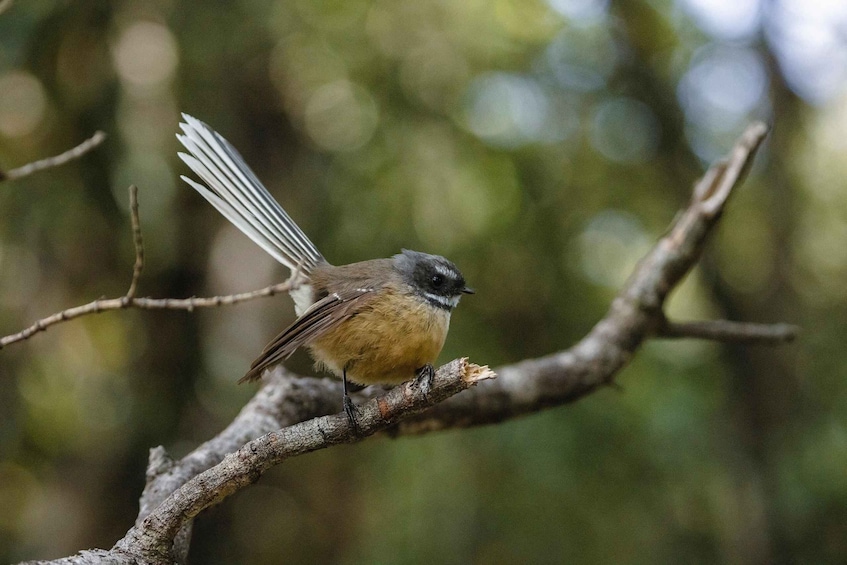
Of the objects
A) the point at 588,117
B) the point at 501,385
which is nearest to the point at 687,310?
the point at 588,117

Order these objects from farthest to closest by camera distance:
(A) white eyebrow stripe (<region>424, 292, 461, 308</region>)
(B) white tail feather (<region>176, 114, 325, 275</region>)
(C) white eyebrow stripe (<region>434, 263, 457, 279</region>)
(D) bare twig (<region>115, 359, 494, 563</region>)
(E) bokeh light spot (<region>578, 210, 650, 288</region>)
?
(E) bokeh light spot (<region>578, 210, 650, 288</region>), (C) white eyebrow stripe (<region>434, 263, 457, 279</region>), (A) white eyebrow stripe (<region>424, 292, 461, 308</region>), (B) white tail feather (<region>176, 114, 325, 275</region>), (D) bare twig (<region>115, 359, 494, 563</region>)

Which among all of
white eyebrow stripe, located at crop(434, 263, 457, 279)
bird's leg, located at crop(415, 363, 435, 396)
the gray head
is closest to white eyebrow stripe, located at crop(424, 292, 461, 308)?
the gray head

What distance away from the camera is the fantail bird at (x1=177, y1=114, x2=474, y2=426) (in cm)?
302

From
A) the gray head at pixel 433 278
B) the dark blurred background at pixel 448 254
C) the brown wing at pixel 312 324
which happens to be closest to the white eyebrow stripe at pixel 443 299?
the gray head at pixel 433 278

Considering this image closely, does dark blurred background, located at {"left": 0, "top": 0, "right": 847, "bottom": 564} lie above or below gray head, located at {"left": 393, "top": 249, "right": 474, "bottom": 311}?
above

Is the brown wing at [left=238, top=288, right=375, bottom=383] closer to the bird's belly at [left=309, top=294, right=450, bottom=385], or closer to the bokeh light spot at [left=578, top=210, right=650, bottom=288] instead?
the bird's belly at [left=309, top=294, right=450, bottom=385]

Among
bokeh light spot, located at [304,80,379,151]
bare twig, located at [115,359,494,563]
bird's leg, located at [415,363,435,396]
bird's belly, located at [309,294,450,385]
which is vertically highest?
bokeh light spot, located at [304,80,379,151]

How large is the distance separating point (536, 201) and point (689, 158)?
1.44m

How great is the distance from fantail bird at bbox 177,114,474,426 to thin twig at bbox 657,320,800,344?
4.96ft

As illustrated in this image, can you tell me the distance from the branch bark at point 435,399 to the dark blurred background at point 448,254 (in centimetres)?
175

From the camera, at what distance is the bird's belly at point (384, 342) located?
120 inches

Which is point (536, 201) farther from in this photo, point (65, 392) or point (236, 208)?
point (65, 392)

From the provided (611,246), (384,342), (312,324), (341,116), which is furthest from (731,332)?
Result: (341,116)

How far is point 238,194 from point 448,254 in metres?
3.09
